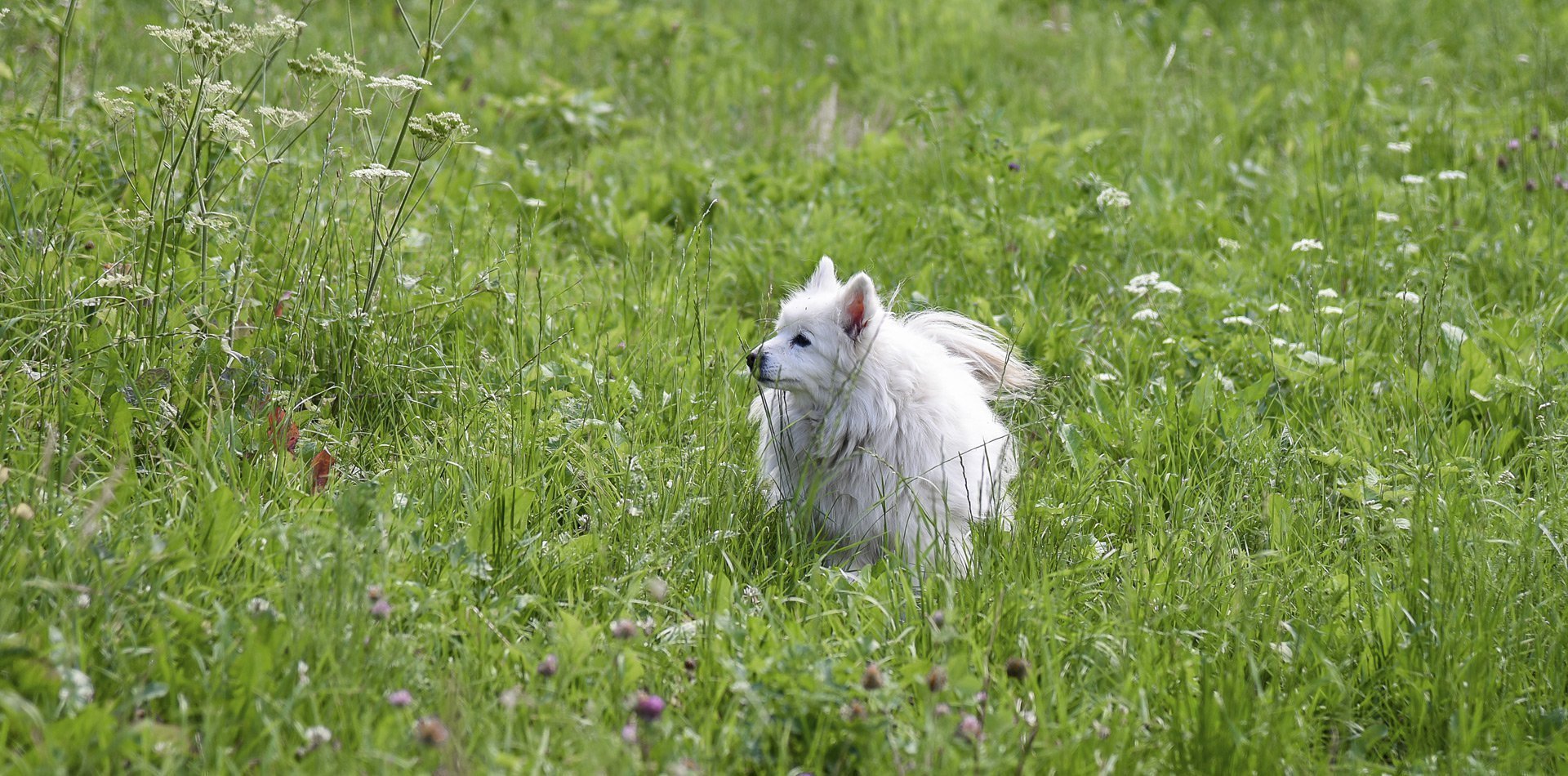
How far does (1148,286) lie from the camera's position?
14.7 feet

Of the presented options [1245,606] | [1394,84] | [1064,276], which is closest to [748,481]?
[1245,606]

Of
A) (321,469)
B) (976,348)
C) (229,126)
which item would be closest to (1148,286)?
(976,348)

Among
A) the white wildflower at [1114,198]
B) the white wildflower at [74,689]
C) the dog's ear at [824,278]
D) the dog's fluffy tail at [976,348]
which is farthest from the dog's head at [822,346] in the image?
the white wildflower at [74,689]

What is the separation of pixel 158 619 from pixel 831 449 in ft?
5.68

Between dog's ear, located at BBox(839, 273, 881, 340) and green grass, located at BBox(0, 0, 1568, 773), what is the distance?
Result: 426mm

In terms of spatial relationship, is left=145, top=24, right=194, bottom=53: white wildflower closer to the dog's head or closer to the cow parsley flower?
the cow parsley flower

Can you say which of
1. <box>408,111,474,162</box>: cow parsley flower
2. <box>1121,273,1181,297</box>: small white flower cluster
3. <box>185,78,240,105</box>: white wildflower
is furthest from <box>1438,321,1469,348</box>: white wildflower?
<box>185,78,240,105</box>: white wildflower

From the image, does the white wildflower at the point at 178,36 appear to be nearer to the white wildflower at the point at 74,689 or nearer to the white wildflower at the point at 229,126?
the white wildflower at the point at 229,126

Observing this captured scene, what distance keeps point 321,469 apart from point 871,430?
4.83ft

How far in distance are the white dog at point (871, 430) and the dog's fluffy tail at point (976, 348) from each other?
0.21 meters

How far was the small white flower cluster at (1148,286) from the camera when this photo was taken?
418cm

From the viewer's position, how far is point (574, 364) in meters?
3.88

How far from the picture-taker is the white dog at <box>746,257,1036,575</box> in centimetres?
335

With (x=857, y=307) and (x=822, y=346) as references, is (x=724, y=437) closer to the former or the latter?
(x=822, y=346)
